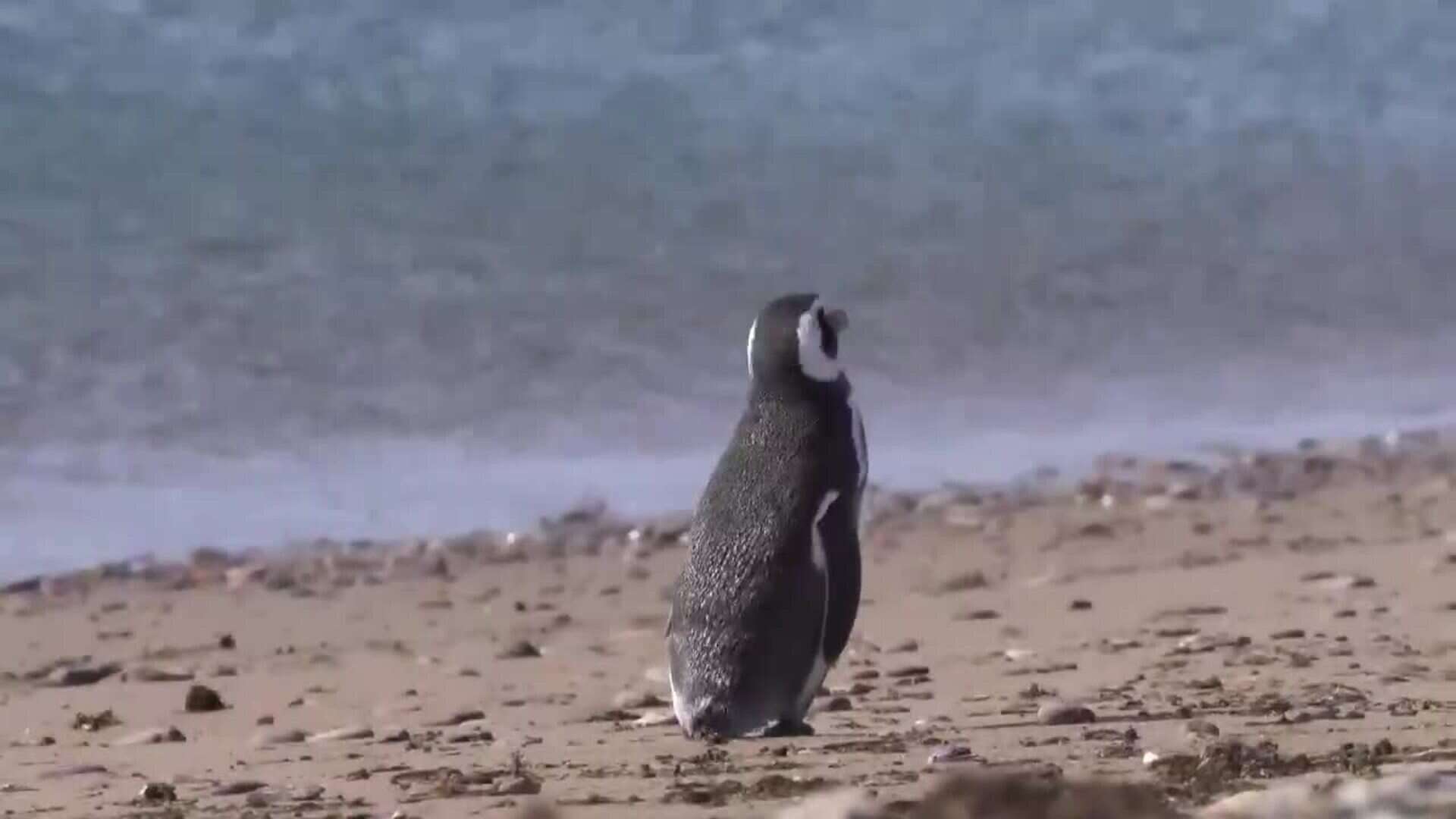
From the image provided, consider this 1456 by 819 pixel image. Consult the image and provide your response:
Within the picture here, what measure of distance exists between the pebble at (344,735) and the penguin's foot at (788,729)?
0.78 metres

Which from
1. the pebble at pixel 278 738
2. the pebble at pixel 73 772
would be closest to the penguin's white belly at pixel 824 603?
the pebble at pixel 278 738

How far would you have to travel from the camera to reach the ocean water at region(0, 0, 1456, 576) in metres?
10.5

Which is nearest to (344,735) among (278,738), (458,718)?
(278,738)

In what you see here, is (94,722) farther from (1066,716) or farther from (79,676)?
(1066,716)

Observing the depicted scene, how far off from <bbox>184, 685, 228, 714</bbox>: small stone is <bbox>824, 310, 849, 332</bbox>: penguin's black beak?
1.58m

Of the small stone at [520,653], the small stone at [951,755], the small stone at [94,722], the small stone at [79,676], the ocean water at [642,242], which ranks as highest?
the ocean water at [642,242]

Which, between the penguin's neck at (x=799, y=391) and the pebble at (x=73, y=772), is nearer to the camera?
the pebble at (x=73, y=772)

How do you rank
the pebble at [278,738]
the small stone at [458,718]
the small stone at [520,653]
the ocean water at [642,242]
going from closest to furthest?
1. the pebble at [278,738]
2. the small stone at [458,718]
3. the small stone at [520,653]
4. the ocean water at [642,242]

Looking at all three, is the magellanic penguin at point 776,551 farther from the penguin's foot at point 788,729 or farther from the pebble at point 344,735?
the pebble at point 344,735

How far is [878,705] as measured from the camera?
19.5ft

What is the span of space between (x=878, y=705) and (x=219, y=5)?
13.8m

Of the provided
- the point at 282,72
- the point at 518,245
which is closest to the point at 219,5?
the point at 282,72

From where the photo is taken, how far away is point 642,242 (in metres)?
14.8

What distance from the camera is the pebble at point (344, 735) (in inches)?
222
